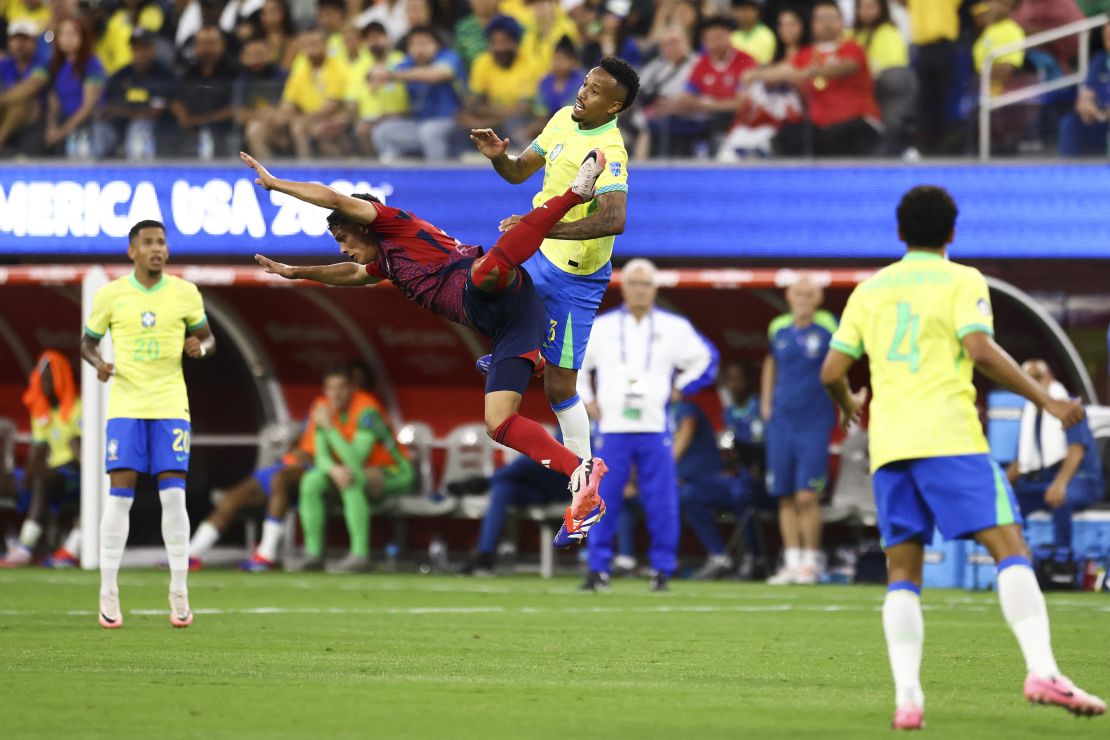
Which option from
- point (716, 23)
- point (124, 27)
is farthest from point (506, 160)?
point (124, 27)

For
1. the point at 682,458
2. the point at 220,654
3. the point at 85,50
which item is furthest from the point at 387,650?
the point at 85,50

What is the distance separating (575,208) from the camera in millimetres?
10094

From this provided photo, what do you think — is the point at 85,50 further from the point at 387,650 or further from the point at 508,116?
the point at 387,650

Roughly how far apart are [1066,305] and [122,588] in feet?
27.2

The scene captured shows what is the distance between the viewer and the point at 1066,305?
16.8 metres

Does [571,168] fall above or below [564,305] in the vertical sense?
above

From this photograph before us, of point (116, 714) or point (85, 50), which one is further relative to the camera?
point (85, 50)

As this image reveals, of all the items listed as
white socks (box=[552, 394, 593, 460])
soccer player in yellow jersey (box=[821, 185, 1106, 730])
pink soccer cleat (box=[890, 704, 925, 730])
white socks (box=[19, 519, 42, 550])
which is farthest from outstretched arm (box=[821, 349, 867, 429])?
white socks (box=[19, 519, 42, 550])

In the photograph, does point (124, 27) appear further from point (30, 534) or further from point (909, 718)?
point (909, 718)

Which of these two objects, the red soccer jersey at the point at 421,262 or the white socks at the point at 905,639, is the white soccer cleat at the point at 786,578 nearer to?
the red soccer jersey at the point at 421,262

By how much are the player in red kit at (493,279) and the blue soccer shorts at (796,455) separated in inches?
246

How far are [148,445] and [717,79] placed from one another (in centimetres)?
771

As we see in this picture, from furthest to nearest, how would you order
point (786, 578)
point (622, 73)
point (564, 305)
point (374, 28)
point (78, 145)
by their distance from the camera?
1. point (374, 28)
2. point (78, 145)
3. point (786, 578)
4. point (564, 305)
5. point (622, 73)

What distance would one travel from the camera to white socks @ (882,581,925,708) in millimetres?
6473
